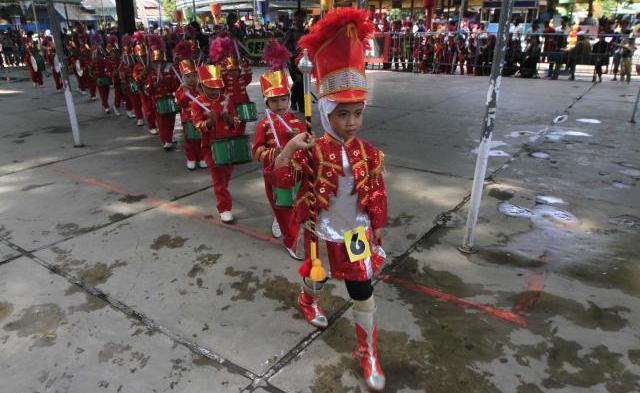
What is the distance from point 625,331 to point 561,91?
11058 mm

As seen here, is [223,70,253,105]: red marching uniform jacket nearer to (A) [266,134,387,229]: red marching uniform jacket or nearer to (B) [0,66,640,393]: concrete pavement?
(B) [0,66,640,393]: concrete pavement

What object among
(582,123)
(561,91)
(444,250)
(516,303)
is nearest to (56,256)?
(444,250)

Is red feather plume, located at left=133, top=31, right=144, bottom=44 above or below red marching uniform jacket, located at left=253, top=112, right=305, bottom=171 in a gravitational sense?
above

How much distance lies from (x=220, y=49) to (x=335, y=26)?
433 cm

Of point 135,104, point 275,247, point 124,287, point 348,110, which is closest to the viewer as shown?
point 348,110

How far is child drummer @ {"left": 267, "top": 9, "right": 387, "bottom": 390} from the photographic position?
7.23 feet

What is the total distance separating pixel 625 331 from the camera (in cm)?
296

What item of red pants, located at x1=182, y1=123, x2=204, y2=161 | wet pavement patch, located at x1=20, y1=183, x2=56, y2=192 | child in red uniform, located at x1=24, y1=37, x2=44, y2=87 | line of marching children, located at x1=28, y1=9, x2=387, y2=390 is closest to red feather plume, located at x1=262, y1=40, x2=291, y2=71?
line of marching children, located at x1=28, y1=9, x2=387, y2=390

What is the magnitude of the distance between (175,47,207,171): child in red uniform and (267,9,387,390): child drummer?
2.82 m

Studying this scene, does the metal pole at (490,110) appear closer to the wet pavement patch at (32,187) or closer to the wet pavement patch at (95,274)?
the wet pavement patch at (95,274)

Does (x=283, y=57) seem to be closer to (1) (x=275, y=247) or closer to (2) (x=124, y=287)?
(1) (x=275, y=247)

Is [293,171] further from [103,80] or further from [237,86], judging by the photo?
[103,80]

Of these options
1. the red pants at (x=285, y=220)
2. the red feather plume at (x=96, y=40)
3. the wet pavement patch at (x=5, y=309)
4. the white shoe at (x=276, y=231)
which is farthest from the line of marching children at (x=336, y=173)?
the red feather plume at (x=96, y=40)

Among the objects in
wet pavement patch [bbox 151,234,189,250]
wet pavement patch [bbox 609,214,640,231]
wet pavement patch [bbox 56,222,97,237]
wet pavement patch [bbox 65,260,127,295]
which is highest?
wet pavement patch [bbox 609,214,640,231]
